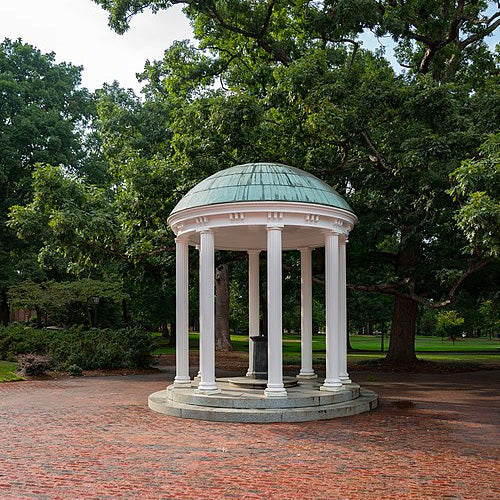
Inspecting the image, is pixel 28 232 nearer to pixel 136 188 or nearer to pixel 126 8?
pixel 136 188

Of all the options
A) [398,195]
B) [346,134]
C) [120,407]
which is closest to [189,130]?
[346,134]

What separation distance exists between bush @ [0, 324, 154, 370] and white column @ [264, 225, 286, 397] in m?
13.0

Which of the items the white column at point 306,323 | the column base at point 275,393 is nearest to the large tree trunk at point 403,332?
the white column at point 306,323

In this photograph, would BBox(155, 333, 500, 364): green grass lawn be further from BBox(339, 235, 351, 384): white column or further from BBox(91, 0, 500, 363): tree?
BBox(339, 235, 351, 384): white column

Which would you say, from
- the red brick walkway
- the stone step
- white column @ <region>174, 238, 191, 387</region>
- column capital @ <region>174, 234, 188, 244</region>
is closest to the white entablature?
column capital @ <region>174, 234, 188, 244</region>

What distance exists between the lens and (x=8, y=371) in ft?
77.5

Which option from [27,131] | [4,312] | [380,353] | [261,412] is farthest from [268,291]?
[4,312]

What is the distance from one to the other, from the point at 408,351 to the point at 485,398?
1089 centimetres

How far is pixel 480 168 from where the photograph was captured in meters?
15.0

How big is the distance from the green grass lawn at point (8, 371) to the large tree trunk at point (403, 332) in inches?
672

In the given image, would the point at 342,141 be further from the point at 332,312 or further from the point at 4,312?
the point at 4,312

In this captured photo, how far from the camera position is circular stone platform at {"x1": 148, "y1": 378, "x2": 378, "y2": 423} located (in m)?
13.2

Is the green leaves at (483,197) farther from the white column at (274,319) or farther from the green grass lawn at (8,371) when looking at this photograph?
the green grass lawn at (8,371)

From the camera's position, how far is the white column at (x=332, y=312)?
15.2 metres
